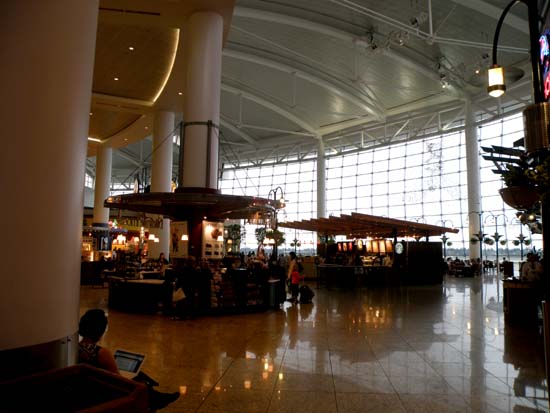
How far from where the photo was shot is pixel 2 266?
2.37 metres

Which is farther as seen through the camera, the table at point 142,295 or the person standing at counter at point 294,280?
the person standing at counter at point 294,280

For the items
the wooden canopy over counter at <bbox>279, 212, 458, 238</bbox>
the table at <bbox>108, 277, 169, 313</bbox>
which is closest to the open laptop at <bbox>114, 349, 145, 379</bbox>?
the table at <bbox>108, 277, 169, 313</bbox>

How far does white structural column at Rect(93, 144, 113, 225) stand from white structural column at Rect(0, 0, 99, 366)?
73.4 feet

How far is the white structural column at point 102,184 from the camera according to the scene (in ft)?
78.1

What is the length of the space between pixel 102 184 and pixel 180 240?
14.5m

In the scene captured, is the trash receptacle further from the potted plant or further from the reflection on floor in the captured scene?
the potted plant

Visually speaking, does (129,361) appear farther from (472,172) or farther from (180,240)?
(472,172)

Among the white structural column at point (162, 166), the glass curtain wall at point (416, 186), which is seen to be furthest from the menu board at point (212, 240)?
the glass curtain wall at point (416, 186)

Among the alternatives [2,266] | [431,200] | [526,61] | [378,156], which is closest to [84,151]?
[2,266]

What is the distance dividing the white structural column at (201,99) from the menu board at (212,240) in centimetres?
121

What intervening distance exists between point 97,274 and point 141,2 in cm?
Answer: 1099

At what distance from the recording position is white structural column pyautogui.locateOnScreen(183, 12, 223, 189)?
10.6 m

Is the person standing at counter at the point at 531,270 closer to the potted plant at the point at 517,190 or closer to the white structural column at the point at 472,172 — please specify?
the potted plant at the point at 517,190

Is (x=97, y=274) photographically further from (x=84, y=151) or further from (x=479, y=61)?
(x=479, y=61)
